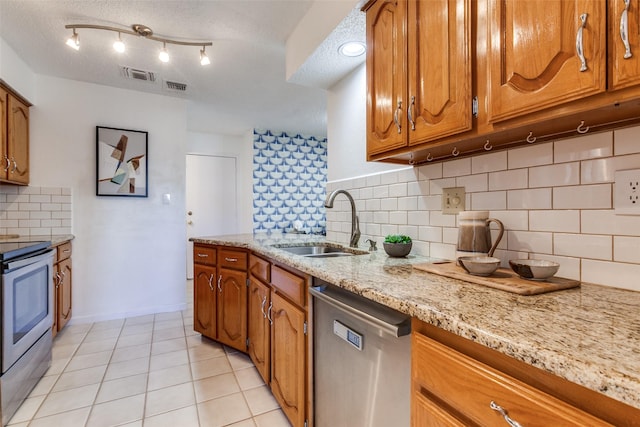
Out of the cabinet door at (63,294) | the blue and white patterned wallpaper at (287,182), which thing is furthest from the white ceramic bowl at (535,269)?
the blue and white patterned wallpaper at (287,182)

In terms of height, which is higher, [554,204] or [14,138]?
[14,138]

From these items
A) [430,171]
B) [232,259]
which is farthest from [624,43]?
[232,259]

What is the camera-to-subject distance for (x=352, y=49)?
1892 millimetres

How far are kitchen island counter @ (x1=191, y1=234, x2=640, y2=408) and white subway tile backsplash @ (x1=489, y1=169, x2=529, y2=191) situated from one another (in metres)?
0.39

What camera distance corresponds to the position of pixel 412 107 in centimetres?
120

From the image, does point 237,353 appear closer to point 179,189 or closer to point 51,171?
point 179,189

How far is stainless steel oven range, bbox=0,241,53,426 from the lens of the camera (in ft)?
5.00

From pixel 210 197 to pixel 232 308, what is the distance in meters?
2.90

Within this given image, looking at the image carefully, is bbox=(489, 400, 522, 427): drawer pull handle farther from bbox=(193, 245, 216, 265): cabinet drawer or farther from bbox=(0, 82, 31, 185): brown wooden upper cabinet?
bbox=(0, 82, 31, 185): brown wooden upper cabinet

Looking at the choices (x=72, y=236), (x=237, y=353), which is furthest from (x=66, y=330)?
(x=237, y=353)

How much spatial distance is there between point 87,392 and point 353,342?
5.80 ft

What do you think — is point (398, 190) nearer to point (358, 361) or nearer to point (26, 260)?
point (358, 361)

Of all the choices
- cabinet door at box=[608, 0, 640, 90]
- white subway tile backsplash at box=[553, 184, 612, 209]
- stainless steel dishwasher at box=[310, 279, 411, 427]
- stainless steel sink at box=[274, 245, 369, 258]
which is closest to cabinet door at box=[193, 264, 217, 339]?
stainless steel sink at box=[274, 245, 369, 258]

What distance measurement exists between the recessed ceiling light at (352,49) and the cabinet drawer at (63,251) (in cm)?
266
